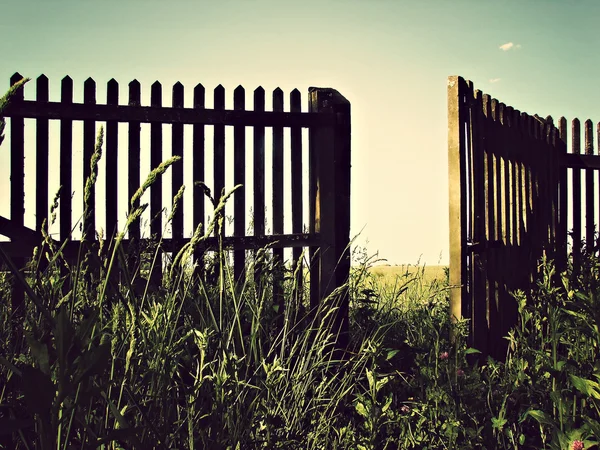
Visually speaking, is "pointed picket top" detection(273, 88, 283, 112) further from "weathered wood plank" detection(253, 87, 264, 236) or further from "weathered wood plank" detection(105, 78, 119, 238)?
"weathered wood plank" detection(105, 78, 119, 238)

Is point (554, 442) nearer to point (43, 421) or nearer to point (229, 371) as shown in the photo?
point (229, 371)

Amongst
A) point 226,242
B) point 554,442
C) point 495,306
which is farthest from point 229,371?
point 495,306

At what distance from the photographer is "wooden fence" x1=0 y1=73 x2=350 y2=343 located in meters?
4.22

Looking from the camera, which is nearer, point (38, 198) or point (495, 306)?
point (38, 198)

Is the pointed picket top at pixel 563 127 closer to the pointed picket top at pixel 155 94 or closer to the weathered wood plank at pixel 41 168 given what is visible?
the pointed picket top at pixel 155 94

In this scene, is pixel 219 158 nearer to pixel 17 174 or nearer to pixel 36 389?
pixel 17 174

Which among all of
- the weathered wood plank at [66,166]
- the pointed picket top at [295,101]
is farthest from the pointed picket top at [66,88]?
the pointed picket top at [295,101]

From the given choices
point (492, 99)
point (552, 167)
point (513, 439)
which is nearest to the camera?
point (513, 439)

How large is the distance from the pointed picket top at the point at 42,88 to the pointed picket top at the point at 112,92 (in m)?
0.40

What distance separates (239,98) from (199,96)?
302 mm

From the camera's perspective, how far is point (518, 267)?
6.02 metres

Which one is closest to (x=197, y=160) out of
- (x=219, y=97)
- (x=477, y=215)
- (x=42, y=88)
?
(x=219, y=97)

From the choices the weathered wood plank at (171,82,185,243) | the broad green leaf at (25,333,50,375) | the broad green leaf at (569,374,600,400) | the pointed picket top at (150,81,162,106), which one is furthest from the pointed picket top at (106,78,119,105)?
the broad green leaf at (25,333,50,375)

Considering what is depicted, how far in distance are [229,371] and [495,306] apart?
427 centimetres
